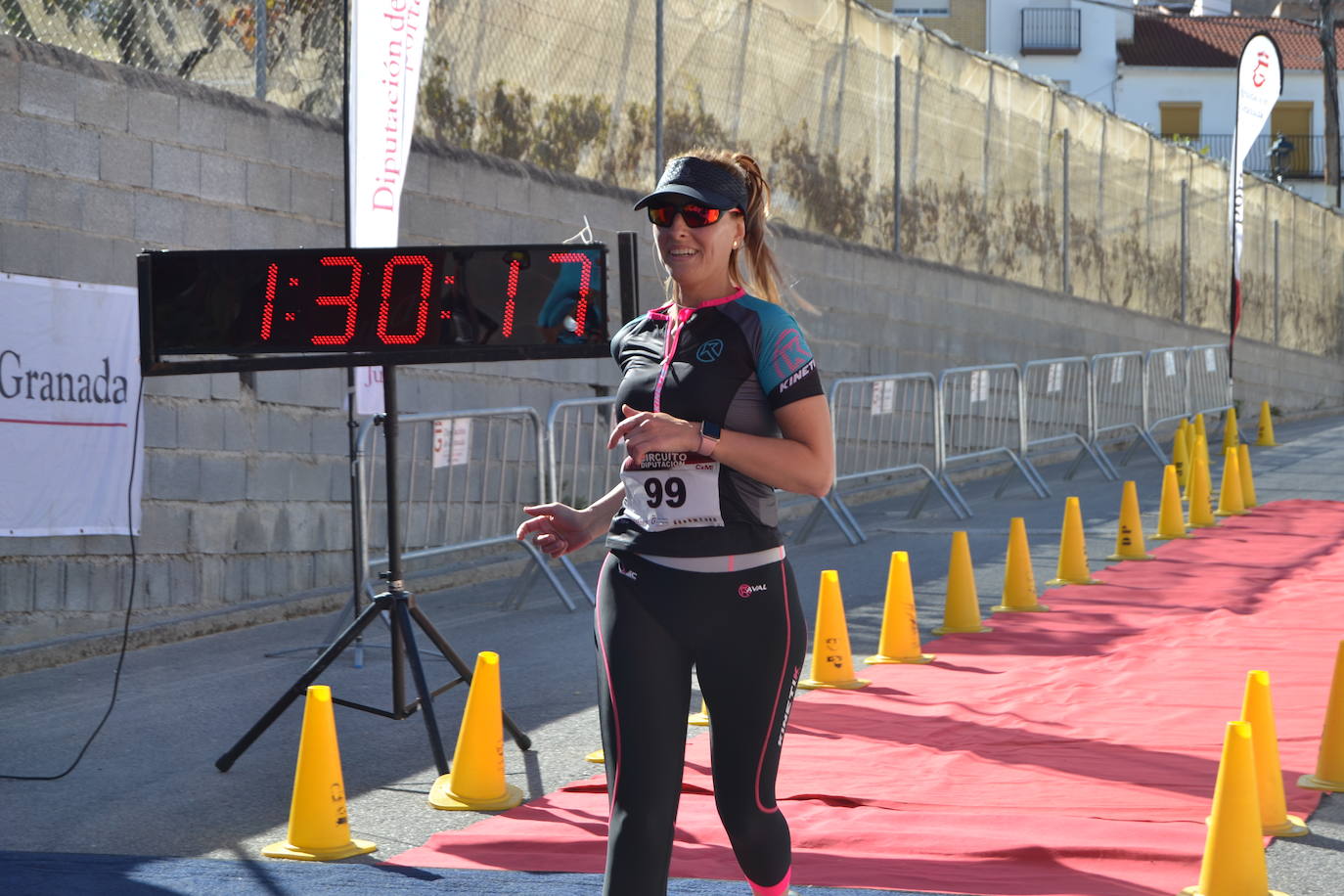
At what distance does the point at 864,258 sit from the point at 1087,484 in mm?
3363

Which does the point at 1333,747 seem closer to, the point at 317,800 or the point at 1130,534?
Result: the point at 317,800

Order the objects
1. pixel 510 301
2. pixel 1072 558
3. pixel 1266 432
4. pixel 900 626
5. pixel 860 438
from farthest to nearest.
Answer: pixel 1266 432 → pixel 860 438 → pixel 1072 558 → pixel 900 626 → pixel 510 301

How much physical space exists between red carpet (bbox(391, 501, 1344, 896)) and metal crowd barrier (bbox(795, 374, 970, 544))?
13.7ft

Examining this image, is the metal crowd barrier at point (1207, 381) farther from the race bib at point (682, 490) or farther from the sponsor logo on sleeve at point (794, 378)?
the race bib at point (682, 490)

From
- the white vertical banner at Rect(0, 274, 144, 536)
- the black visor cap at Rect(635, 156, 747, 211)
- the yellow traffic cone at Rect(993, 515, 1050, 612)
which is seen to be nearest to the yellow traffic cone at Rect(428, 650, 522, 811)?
the black visor cap at Rect(635, 156, 747, 211)

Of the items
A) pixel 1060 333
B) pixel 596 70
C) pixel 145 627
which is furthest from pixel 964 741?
pixel 1060 333

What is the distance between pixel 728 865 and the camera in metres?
5.09

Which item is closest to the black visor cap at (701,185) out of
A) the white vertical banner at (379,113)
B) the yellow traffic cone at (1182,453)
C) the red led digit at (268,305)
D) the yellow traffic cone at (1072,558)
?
the red led digit at (268,305)

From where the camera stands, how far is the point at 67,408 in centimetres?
853

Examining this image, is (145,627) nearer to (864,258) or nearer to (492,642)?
(492,642)

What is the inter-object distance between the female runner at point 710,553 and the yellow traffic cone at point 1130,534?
30.3 ft

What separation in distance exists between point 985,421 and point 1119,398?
11.8ft

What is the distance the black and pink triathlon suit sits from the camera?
11.9 ft

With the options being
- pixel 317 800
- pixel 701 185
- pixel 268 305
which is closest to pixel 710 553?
pixel 701 185
